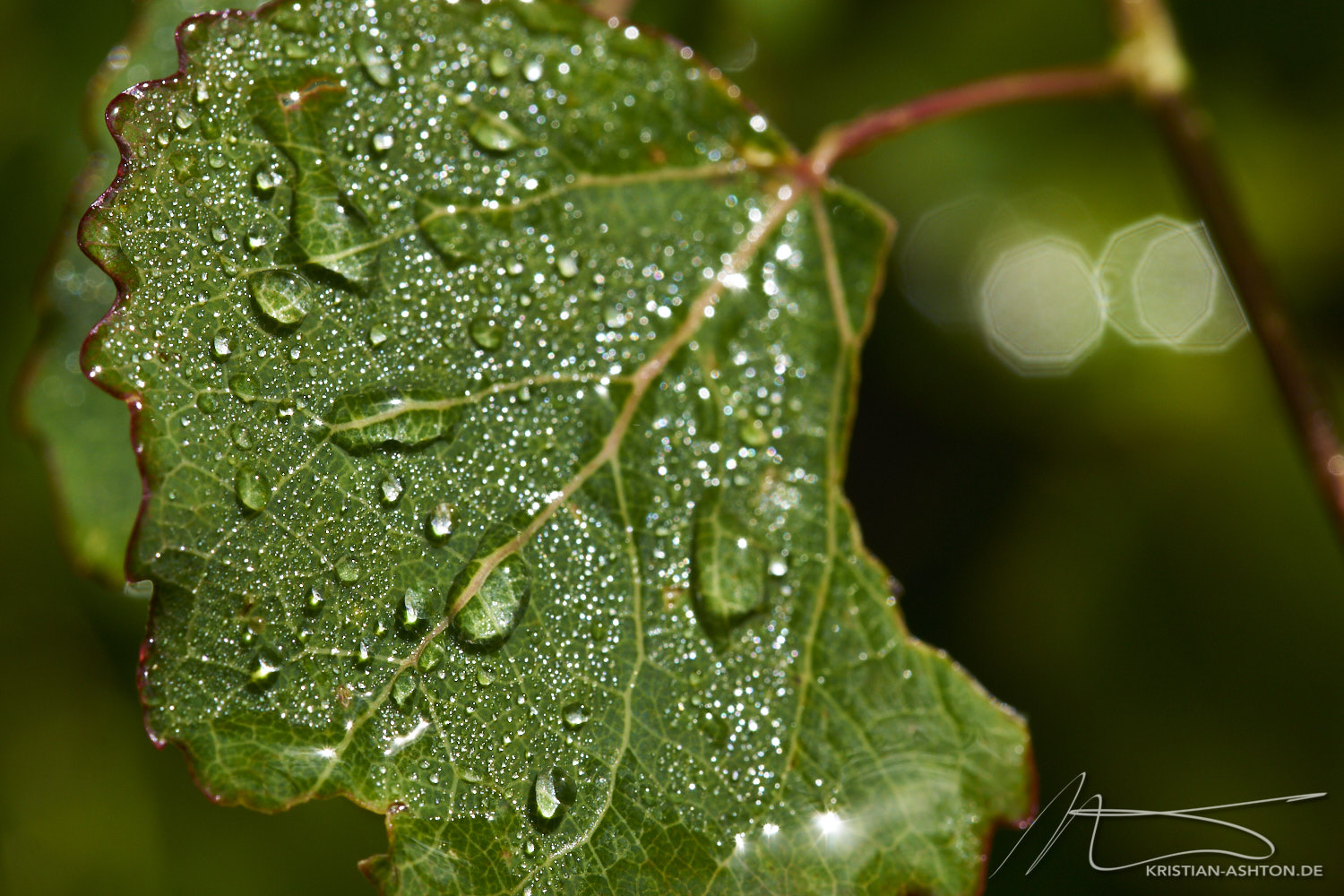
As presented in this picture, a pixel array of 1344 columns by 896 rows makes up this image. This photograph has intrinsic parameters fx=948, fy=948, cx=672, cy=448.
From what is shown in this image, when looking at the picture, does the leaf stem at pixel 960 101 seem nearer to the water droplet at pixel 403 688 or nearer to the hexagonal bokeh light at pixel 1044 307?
the hexagonal bokeh light at pixel 1044 307

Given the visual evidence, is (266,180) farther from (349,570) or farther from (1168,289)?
(1168,289)

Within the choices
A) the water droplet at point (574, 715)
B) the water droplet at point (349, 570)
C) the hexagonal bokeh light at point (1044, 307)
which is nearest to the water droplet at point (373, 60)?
the water droplet at point (349, 570)

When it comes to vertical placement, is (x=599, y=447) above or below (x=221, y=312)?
below

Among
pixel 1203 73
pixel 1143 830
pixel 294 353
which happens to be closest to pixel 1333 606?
pixel 1143 830

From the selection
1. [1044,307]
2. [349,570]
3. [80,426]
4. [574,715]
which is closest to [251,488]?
[349,570]

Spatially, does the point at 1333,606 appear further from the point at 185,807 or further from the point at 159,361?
the point at 185,807

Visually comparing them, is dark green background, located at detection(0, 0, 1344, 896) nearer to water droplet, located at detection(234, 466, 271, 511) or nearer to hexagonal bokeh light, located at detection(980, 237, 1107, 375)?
hexagonal bokeh light, located at detection(980, 237, 1107, 375)
